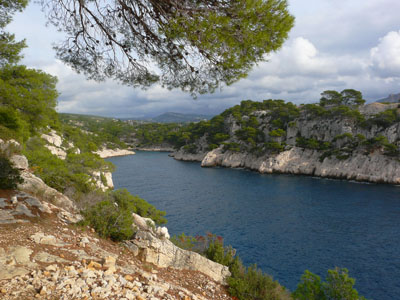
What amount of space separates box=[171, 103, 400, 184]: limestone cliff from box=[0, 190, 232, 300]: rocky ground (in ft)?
140

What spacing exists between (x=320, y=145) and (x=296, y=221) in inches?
1167

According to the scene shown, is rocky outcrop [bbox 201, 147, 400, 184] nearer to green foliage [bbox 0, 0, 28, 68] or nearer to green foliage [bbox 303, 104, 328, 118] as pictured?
green foliage [bbox 303, 104, 328, 118]

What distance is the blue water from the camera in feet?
52.5

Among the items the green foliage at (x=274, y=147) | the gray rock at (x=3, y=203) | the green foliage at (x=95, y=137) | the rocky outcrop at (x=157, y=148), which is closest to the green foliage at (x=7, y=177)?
the gray rock at (x=3, y=203)

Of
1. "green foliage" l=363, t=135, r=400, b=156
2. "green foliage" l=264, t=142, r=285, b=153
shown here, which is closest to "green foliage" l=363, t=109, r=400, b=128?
"green foliage" l=363, t=135, r=400, b=156

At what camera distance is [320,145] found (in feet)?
162

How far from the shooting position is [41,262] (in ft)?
14.8

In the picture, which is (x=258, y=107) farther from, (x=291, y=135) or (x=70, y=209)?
(x=70, y=209)

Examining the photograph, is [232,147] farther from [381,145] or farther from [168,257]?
[168,257]

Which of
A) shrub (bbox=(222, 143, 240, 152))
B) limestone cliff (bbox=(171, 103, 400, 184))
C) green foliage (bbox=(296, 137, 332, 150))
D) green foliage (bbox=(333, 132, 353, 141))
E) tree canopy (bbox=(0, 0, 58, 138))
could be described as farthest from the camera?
shrub (bbox=(222, 143, 240, 152))

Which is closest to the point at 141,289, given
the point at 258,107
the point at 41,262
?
the point at 41,262

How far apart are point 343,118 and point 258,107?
23733 mm

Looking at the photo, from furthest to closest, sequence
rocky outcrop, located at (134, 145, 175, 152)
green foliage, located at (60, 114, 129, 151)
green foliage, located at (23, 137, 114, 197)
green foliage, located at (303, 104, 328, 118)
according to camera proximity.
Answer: rocky outcrop, located at (134, 145, 175, 152) < green foliage, located at (303, 104, 328, 118) < green foliage, located at (60, 114, 129, 151) < green foliage, located at (23, 137, 114, 197)

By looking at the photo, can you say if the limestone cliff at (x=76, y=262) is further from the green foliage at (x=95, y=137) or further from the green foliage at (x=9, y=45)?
the green foliage at (x=95, y=137)
